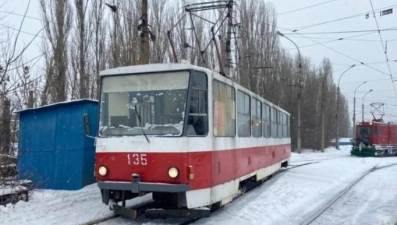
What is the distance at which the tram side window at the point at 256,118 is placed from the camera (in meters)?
13.1

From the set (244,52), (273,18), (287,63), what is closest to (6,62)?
(244,52)

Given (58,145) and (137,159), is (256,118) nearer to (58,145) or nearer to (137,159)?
(137,159)

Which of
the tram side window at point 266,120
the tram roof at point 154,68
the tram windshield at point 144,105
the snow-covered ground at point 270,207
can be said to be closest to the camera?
the tram windshield at point 144,105

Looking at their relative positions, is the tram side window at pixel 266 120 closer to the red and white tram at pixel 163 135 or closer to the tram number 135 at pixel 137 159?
the red and white tram at pixel 163 135

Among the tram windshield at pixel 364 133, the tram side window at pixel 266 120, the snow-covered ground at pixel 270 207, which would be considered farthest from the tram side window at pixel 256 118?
the tram windshield at pixel 364 133

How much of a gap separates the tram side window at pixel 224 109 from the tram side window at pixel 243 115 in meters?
0.50

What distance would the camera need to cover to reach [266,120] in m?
15.5

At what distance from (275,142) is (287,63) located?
104 feet

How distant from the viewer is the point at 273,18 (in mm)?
42031

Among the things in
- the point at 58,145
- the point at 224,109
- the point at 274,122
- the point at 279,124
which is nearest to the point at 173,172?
the point at 224,109

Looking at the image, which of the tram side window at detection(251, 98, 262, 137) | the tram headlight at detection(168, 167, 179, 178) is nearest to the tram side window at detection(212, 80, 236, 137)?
the tram headlight at detection(168, 167, 179, 178)

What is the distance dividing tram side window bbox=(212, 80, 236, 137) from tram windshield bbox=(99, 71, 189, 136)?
923mm

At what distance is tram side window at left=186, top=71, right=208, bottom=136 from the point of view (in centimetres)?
866

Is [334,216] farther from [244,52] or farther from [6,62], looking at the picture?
[244,52]
